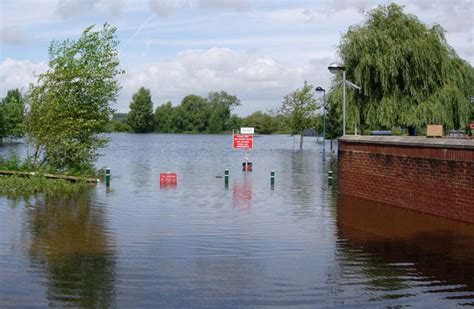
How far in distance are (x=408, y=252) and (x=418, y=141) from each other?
6.33m

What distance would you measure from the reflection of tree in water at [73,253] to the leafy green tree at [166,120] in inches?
5512

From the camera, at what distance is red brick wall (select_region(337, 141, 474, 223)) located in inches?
600

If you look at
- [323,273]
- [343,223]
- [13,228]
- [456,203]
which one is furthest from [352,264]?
[13,228]

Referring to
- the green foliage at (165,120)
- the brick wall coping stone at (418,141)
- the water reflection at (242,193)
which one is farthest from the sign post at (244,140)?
the green foliage at (165,120)

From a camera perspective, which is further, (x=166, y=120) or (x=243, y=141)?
(x=166, y=120)

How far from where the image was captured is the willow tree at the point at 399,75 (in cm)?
2925

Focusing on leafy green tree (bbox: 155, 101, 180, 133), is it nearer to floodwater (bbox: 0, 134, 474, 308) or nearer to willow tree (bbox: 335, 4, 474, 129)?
willow tree (bbox: 335, 4, 474, 129)

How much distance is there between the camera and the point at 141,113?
149m

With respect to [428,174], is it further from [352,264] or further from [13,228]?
[13,228]

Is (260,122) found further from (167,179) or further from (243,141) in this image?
(167,179)

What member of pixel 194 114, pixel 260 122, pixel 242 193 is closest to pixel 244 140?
pixel 242 193

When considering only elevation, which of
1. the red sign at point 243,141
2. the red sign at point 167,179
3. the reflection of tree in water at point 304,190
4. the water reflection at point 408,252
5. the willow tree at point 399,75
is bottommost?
the water reflection at point 408,252

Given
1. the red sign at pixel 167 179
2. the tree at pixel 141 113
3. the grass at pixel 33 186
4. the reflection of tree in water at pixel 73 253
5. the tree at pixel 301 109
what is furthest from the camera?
the tree at pixel 141 113

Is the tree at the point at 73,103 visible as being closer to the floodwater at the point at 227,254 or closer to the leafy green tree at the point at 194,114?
the floodwater at the point at 227,254
